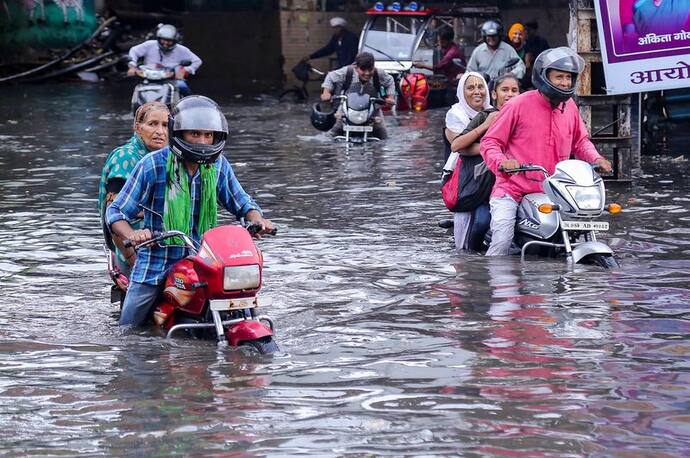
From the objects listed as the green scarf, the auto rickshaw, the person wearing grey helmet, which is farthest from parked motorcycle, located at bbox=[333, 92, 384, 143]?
the green scarf

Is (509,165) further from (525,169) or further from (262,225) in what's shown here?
(262,225)

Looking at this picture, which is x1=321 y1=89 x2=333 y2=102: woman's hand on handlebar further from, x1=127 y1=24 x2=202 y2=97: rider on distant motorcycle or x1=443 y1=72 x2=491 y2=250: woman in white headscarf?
x1=443 y1=72 x2=491 y2=250: woman in white headscarf

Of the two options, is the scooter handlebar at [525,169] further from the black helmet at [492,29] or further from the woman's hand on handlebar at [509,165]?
the black helmet at [492,29]

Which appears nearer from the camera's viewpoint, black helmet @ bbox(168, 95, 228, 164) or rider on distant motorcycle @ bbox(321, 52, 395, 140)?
black helmet @ bbox(168, 95, 228, 164)

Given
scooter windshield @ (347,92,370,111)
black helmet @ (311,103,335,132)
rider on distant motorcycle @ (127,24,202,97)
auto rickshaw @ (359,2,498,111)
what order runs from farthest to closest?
1. auto rickshaw @ (359,2,498,111)
2. rider on distant motorcycle @ (127,24,202,97)
3. black helmet @ (311,103,335,132)
4. scooter windshield @ (347,92,370,111)

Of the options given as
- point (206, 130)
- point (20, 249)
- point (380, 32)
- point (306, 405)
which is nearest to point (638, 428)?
point (306, 405)

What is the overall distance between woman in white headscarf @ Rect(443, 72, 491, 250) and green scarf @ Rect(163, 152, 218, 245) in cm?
346

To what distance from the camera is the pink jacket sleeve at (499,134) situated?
30.9 ft

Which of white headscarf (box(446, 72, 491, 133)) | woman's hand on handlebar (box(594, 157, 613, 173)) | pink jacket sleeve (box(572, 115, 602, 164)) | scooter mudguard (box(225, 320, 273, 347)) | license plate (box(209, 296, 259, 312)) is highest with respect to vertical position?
white headscarf (box(446, 72, 491, 133))

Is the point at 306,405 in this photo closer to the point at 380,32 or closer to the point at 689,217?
the point at 689,217

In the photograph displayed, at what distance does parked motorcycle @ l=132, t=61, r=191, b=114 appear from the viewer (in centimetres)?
2053

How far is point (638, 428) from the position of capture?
17.9 ft

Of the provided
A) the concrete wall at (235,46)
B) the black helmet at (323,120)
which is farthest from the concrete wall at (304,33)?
the black helmet at (323,120)

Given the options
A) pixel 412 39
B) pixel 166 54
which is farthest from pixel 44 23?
pixel 166 54
